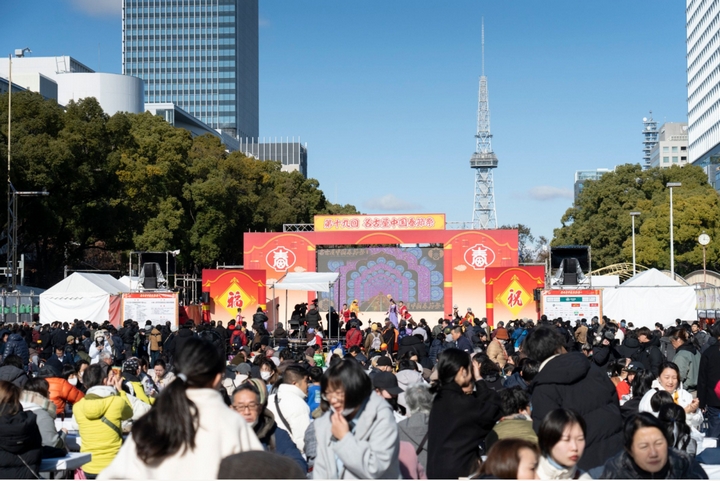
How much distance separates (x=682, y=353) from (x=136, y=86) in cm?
7753

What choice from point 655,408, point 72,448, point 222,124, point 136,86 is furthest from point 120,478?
point 222,124

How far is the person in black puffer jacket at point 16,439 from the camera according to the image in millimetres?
6672

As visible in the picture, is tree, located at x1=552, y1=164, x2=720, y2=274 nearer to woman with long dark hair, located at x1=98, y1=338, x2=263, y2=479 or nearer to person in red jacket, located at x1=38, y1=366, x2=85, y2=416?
person in red jacket, located at x1=38, y1=366, x2=85, y2=416

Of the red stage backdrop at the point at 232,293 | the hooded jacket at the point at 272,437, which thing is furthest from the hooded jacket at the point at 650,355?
the red stage backdrop at the point at 232,293

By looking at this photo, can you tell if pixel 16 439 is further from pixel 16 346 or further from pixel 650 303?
pixel 650 303

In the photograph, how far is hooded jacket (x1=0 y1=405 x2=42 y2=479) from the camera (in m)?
6.70

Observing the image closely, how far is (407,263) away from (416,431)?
93.1ft

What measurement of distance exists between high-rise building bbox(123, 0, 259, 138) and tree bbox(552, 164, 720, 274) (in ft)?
241

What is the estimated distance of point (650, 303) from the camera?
28.3m

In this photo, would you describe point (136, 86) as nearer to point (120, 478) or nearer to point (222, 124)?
point (222, 124)

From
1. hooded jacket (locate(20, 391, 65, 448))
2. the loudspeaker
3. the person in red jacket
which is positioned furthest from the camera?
the loudspeaker

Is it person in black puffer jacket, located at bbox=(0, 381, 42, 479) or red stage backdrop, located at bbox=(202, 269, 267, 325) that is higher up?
red stage backdrop, located at bbox=(202, 269, 267, 325)

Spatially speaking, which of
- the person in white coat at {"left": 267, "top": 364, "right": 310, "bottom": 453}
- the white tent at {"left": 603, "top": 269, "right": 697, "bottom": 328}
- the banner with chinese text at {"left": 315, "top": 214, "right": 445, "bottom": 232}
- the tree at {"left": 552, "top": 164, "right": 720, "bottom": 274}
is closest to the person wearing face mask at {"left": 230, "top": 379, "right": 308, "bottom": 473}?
the person in white coat at {"left": 267, "top": 364, "right": 310, "bottom": 453}

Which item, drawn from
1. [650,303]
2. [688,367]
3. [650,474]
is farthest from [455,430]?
[650,303]
